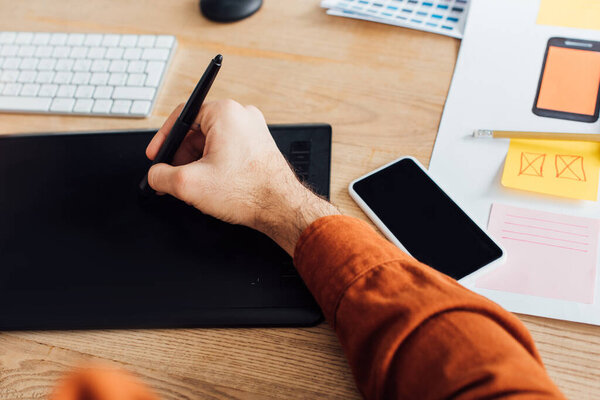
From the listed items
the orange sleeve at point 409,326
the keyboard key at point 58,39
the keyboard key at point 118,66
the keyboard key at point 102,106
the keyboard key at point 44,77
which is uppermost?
the keyboard key at point 58,39

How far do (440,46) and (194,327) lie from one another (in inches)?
22.2

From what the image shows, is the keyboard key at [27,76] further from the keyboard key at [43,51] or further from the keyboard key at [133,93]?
the keyboard key at [133,93]

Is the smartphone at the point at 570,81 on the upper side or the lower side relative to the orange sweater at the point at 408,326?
upper

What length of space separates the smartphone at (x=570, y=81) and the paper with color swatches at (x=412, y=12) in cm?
15

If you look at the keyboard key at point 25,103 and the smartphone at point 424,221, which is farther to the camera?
the keyboard key at point 25,103

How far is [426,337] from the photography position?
406 mm

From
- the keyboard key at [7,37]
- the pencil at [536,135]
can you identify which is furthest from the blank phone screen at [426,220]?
the keyboard key at [7,37]

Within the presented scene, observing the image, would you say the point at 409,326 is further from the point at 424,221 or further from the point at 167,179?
the point at 167,179

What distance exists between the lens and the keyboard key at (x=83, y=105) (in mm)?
727

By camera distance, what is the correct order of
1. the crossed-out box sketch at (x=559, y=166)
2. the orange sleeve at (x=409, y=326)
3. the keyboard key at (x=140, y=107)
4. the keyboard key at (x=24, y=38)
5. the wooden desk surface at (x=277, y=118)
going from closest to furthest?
the orange sleeve at (x=409, y=326)
the wooden desk surface at (x=277, y=118)
the crossed-out box sketch at (x=559, y=166)
the keyboard key at (x=140, y=107)
the keyboard key at (x=24, y=38)

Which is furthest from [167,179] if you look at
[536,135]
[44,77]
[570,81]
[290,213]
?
[570,81]

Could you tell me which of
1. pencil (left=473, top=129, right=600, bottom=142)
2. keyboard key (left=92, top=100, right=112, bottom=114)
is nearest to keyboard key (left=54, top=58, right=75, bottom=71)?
keyboard key (left=92, top=100, right=112, bottom=114)

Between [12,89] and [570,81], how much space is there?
0.86 meters

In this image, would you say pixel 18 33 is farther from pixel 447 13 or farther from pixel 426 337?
pixel 426 337
